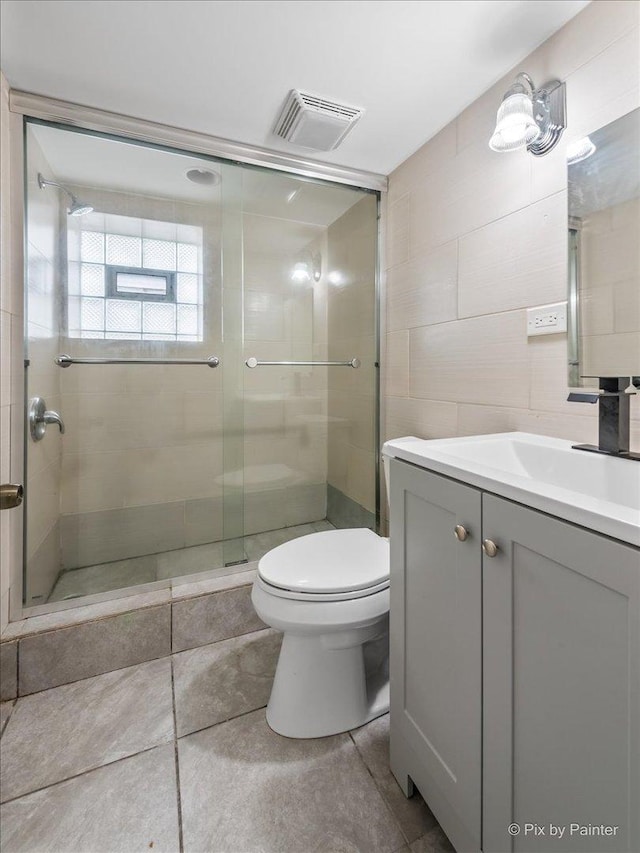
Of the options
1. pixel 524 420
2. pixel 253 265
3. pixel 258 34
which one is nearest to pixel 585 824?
pixel 524 420

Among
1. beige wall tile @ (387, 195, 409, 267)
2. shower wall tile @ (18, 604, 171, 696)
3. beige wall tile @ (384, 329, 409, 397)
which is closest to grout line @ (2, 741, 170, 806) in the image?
shower wall tile @ (18, 604, 171, 696)

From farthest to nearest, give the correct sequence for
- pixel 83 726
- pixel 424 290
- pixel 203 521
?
pixel 203 521, pixel 424 290, pixel 83 726

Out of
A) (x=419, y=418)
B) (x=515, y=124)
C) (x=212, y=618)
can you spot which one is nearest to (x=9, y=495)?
(x=212, y=618)

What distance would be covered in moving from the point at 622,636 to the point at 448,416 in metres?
1.17

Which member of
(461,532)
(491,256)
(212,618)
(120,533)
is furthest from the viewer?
(120,533)

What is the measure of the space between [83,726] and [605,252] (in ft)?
6.58

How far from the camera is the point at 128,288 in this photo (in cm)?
189

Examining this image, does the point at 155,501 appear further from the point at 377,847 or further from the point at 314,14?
the point at 314,14

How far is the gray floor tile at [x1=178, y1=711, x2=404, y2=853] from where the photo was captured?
0.90 m

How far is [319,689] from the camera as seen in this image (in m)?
1.19

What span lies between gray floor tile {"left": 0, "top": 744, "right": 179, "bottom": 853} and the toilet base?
1.10ft

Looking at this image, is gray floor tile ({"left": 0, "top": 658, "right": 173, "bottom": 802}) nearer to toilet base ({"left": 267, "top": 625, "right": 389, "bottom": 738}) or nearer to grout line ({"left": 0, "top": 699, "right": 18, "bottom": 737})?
grout line ({"left": 0, "top": 699, "right": 18, "bottom": 737})

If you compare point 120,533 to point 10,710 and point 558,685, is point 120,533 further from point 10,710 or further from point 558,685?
point 558,685

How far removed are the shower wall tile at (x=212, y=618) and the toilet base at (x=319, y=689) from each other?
427mm
